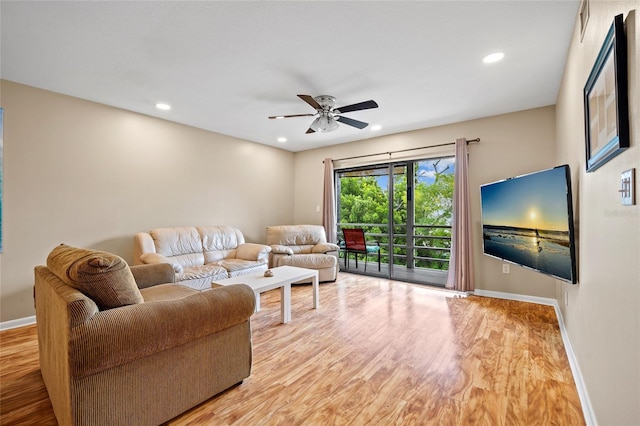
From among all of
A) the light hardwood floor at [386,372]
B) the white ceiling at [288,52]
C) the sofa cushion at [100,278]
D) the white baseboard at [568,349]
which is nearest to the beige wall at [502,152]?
the white baseboard at [568,349]

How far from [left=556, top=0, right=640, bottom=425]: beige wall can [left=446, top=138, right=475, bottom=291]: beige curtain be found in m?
1.91

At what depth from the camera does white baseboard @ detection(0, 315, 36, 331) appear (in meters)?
2.94

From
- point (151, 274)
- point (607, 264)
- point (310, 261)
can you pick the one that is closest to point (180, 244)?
point (151, 274)

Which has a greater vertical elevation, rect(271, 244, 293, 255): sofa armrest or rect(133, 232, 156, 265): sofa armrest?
rect(133, 232, 156, 265): sofa armrest

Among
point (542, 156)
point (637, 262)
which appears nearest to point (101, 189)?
point (637, 262)

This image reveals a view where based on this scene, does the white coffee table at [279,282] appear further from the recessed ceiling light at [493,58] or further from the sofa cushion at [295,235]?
the recessed ceiling light at [493,58]

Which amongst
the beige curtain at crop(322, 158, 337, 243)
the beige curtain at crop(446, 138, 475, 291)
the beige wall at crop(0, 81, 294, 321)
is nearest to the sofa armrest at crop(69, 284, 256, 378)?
the beige wall at crop(0, 81, 294, 321)

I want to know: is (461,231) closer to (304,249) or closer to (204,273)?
(304,249)

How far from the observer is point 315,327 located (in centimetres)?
293

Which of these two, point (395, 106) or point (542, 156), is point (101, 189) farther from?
point (542, 156)

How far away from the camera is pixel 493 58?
2551mm

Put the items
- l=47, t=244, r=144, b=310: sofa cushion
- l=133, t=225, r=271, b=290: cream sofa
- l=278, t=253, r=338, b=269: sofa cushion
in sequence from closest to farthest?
l=47, t=244, r=144, b=310: sofa cushion < l=133, t=225, r=271, b=290: cream sofa < l=278, t=253, r=338, b=269: sofa cushion

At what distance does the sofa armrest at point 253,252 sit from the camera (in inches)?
174

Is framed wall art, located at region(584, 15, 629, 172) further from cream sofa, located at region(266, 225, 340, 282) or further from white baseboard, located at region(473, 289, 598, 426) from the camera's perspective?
cream sofa, located at region(266, 225, 340, 282)
